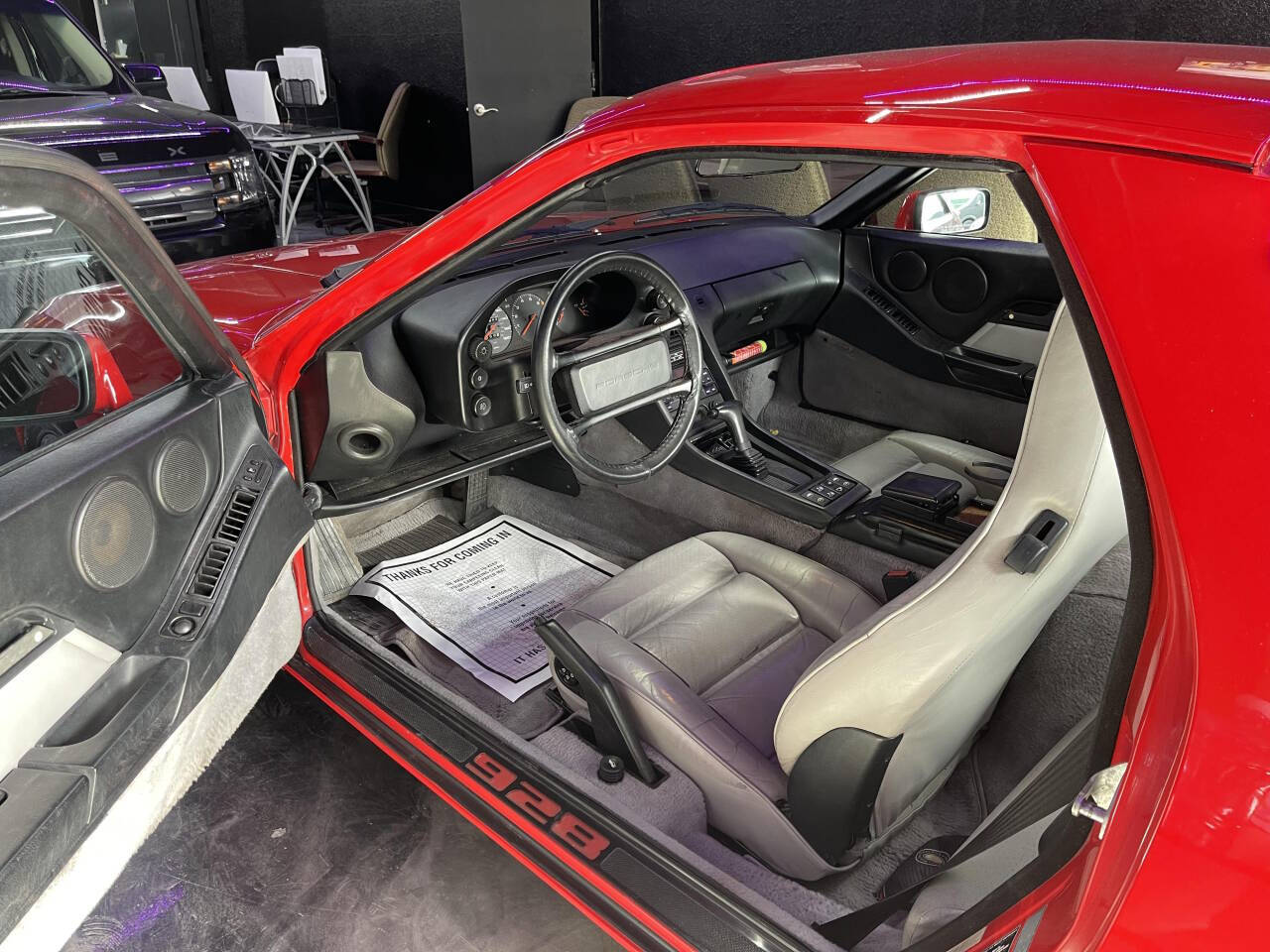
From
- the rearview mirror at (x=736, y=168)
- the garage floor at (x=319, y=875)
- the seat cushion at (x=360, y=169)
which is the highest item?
the rearview mirror at (x=736, y=168)

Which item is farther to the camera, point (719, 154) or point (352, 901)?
point (352, 901)

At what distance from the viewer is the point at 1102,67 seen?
81 centimetres

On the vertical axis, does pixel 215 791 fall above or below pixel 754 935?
below

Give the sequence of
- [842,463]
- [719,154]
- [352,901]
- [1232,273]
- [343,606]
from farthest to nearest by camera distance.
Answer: [842,463] < [343,606] < [352,901] < [719,154] < [1232,273]

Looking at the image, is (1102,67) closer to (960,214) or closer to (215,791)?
(960,214)

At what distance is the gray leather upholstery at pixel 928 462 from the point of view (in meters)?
2.04

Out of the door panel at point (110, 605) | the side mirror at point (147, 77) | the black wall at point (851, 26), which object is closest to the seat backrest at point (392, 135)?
the black wall at point (851, 26)

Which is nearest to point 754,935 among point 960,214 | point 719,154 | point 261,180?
point 719,154

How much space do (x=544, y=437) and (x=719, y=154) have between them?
46.6 inches

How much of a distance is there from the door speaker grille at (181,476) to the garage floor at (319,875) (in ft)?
2.65

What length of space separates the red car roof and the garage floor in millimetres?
1322

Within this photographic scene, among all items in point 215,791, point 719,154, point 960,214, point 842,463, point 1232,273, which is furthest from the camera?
point 960,214

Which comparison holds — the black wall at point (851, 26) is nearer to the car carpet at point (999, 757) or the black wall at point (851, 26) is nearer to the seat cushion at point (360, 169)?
the seat cushion at point (360, 169)

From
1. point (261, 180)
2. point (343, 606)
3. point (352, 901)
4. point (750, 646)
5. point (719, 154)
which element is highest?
point (719, 154)
